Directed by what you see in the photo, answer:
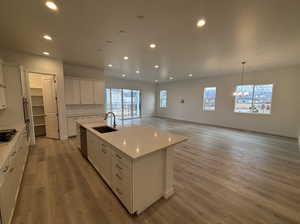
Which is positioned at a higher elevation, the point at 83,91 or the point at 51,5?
the point at 51,5

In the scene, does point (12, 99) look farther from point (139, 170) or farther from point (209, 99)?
point (209, 99)

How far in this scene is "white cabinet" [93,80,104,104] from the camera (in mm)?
5328

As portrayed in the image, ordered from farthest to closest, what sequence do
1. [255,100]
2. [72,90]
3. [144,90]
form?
[144,90], [255,100], [72,90]

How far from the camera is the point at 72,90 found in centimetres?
482

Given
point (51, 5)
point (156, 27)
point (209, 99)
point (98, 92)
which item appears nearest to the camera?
point (51, 5)

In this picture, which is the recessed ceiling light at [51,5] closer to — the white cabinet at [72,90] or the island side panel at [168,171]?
the island side panel at [168,171]

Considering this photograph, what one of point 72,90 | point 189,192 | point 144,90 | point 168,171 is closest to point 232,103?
point 144,90

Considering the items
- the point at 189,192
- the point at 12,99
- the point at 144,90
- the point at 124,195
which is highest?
the point at 144,90

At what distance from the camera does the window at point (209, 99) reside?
24.3 ft

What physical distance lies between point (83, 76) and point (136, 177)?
201 inches

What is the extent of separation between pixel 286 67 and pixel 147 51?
18.9 ft

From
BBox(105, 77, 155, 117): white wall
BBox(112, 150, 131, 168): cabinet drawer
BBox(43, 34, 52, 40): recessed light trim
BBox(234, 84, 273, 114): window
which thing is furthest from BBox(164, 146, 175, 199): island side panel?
BBox(105, 77, 155, 117): white wall

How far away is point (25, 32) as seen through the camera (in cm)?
261

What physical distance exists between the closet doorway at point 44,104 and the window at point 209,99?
24.6 ft
